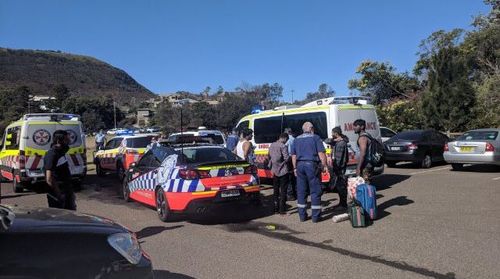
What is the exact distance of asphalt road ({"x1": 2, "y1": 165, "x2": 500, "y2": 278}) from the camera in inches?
237

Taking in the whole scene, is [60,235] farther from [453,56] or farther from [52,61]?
[52,61]

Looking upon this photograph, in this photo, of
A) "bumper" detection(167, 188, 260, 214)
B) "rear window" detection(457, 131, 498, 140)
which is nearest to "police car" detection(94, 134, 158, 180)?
"bumper" detection(167, 188, 260, 214)

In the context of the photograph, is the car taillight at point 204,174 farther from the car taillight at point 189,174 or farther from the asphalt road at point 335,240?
the asphalt road at point 335,240

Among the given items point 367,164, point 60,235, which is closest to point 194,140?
point 367,164

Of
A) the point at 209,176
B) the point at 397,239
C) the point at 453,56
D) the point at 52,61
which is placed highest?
the point at 52,61

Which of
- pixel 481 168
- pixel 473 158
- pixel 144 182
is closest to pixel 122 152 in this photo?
pixel 144 182

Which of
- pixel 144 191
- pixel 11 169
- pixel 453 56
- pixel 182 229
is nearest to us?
pixel 182 229

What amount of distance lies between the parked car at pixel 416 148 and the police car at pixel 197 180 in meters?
9.57

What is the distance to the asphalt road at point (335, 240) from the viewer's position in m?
6.01

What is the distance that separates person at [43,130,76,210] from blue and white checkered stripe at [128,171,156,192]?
7.70 feet

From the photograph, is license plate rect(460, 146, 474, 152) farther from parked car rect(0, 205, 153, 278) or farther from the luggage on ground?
parked car rect(0, 205, 153, 278)

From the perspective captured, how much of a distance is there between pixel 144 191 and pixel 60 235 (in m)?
7.42

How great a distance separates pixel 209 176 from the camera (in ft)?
30.1

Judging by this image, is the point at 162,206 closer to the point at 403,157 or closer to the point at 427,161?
the point at 403,157
